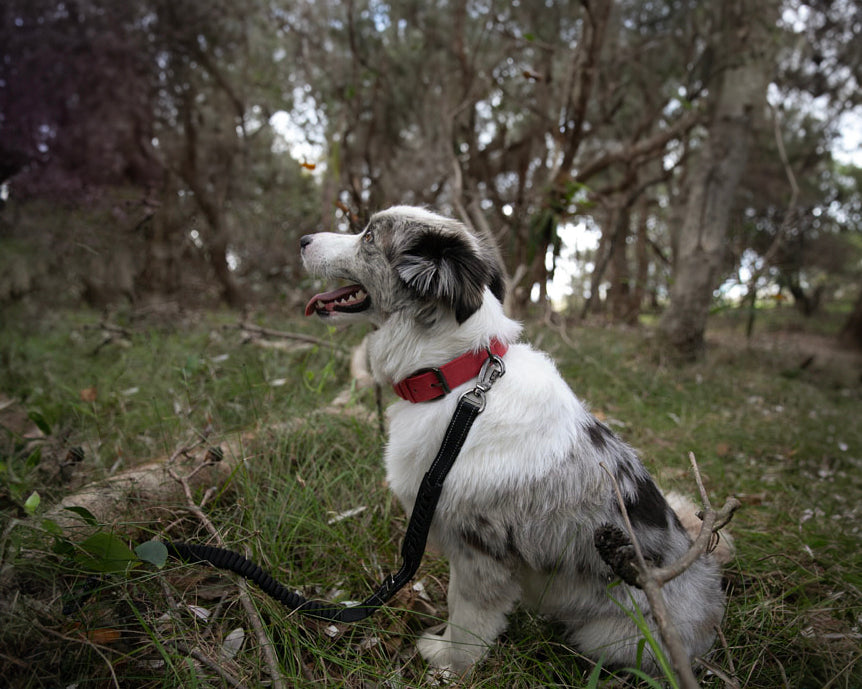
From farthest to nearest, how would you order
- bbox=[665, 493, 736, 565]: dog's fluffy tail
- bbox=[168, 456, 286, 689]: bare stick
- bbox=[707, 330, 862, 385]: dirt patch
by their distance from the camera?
bbox=[707, 330, 862, 385]: dirt patch → bbox=[665, 493, 736, 565]: dog's fluffy tail → bbox=[168, 456, 286, 689]: bare stick

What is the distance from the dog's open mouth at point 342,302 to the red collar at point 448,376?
0.50 metres

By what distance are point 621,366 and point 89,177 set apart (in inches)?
313

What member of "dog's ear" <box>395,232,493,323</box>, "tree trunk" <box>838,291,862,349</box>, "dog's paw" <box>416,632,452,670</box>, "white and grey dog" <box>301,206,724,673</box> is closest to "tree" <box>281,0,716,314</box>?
"dog's ear" <box>395,232,493,323</box>

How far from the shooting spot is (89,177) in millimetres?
6613

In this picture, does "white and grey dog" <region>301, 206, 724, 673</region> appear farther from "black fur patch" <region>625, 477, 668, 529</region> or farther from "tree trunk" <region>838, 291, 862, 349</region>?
"tree trunk" <region>838, 291, 862, 349</region>

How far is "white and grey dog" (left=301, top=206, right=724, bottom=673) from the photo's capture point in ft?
5.81

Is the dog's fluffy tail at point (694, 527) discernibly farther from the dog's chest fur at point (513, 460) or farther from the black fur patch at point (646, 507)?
the dog's chest fur at point (513, 460)

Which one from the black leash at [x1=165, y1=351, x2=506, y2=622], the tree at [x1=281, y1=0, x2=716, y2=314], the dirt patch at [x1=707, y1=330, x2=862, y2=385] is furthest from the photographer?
the dirt patch at [x1=707, y1=330, x2=862, y2=385]

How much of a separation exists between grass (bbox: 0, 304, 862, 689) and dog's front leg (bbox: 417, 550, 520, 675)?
10 cm

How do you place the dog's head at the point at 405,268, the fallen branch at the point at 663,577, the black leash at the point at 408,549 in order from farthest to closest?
the dog's head at the point at 405,268 → the black leash at the point at 408,549 → the fallen branch at the point at 663,577

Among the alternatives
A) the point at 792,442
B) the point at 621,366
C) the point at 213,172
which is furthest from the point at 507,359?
the point at 213,172

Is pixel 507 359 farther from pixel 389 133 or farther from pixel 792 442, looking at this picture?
pixel 389 133

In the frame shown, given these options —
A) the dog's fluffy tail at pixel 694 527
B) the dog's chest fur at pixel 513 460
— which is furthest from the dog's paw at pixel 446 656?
the dog's fluffy tail at pixel 694 527

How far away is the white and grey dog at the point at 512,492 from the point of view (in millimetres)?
1771
